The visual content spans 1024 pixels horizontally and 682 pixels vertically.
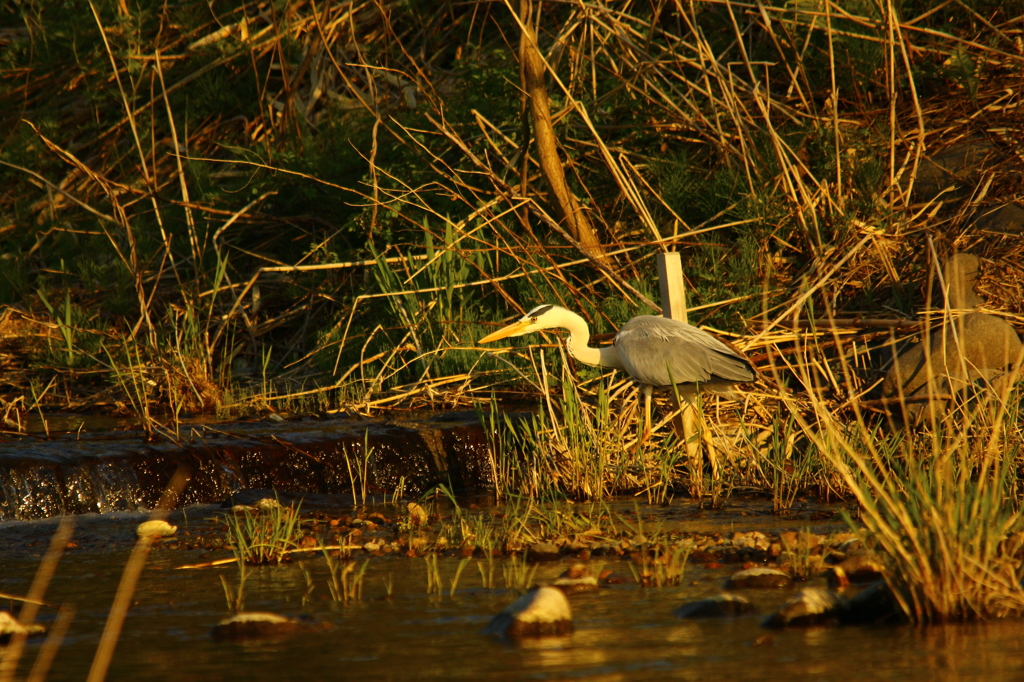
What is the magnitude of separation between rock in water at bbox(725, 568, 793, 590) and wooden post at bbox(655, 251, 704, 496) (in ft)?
6.65

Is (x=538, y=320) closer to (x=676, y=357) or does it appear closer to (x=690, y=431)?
(x=676, y=357)

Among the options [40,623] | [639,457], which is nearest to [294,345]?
[639,457]

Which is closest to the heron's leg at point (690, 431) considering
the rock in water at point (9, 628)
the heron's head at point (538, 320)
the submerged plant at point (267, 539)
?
the heron's head at point (538, 320)

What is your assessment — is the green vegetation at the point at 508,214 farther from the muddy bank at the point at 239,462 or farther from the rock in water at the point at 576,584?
the rock in water at the point at 576,584

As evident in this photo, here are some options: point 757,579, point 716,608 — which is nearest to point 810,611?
point 716,608

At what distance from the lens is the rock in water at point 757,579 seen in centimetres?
379

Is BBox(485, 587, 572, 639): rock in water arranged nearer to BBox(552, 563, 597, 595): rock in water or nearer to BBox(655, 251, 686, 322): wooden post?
BBox(552, 563, 597, 595): rock in water

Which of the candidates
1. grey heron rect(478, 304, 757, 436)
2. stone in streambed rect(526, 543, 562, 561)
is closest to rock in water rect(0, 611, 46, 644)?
stone in streambed rect(526, 543, 562, 561)

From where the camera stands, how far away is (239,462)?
6496 millimetres

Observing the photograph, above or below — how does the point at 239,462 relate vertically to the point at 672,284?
below

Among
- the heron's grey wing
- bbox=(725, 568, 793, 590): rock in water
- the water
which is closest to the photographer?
the water

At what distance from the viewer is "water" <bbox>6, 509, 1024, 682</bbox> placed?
2.87 meters

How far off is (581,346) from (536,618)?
10.2ft

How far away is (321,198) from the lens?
33.9 ft
